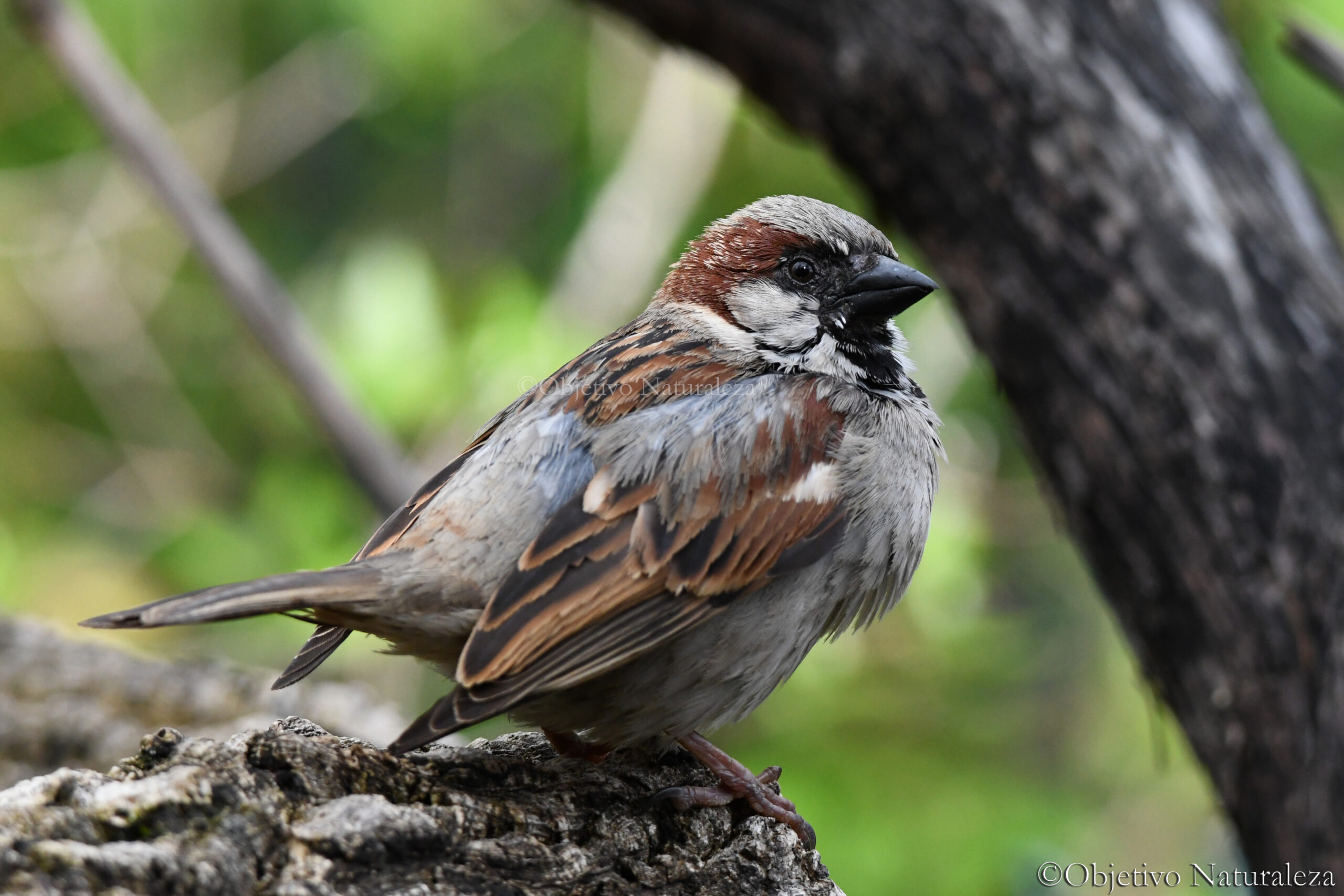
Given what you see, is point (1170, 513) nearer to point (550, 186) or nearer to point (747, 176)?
Result: point (747, 176)

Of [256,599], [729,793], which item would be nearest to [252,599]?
[256,599]

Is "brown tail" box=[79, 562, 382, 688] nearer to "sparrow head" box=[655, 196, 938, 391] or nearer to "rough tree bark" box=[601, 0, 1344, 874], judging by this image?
"sparrow head" box=[655, 196, 938, 391]

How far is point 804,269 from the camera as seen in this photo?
2703 mm

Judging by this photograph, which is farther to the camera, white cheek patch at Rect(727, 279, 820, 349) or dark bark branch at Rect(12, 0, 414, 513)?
dark bark branch at Rect(12, 0, 414, 513)

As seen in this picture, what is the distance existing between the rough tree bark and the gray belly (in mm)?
1384

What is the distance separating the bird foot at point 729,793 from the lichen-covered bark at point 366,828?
26 mm

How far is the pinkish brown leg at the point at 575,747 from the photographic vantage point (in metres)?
2.33

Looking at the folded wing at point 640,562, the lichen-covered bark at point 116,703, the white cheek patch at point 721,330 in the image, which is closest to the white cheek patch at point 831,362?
the white cheek patch at point 721,330

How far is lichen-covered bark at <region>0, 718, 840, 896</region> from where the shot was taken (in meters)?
1.55

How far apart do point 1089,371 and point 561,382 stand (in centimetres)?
162

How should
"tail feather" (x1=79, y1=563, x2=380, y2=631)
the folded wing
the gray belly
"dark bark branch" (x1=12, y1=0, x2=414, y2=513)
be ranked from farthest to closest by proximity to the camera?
"dark bark branch" (x1=12, y1=0, x2=414, y2=513), the gray belly, the folded wing, "tail feather" (x1=79, y1=563, x2=380, y2=631)

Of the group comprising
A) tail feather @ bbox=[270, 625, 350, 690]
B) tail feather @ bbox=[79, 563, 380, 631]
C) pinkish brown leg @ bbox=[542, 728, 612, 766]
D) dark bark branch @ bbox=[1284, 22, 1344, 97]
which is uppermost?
dark bark branch @ bbox=[1284, 22, 1344, 97]

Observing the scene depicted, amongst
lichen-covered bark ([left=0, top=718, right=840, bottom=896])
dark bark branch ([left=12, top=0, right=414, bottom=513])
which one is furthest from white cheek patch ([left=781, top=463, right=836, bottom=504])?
dark bark branch ([left=12, top=0, right=414, bottom=513])

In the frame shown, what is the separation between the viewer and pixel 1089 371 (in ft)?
11.0
